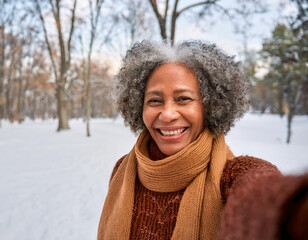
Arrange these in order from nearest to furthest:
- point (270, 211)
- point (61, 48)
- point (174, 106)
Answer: point (270, 211) < point (174, 106) < point (61, 48)

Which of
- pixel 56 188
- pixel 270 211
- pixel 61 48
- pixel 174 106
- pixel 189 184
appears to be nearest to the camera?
pixel 270 211

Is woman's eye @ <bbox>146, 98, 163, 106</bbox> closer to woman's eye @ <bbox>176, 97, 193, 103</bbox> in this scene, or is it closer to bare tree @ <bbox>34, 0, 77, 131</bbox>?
woman's eye @ <bbox>176, 97, 193, 103</bbox>

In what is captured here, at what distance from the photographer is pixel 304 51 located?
31.9ft

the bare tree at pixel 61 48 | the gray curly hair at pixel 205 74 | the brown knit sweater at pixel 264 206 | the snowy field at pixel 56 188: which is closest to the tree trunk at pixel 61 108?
the bare tree at pixel 61 48

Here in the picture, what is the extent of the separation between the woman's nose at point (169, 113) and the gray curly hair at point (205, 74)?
0.20 metres

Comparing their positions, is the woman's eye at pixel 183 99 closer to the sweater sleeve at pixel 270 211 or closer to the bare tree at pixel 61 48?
the sweater sleeve at pixel 270 211

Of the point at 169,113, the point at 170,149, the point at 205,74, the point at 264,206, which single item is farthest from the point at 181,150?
the point at 264,206

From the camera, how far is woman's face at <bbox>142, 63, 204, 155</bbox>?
1.21 meters

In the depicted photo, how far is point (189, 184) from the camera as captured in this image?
1117 millimetres

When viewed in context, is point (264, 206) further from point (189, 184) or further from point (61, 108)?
point (61, 108)

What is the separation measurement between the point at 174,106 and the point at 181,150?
0.26 metres

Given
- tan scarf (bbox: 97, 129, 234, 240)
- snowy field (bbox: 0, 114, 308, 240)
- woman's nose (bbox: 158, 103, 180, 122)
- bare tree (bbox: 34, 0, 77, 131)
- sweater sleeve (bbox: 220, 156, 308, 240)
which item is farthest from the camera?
bare tree (bbox: 34, 0, 77, 131)

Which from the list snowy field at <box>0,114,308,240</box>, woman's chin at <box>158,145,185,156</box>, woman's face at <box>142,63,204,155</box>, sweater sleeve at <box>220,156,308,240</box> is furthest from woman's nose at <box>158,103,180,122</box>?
snowy field at <box>0,114,308,240</box>

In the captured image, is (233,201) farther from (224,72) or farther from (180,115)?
(224,72)
